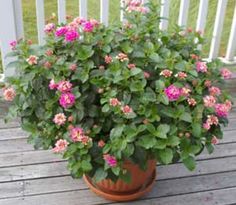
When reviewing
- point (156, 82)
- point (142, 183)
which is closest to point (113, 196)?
point (142, 183)

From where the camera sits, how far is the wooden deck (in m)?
1.93

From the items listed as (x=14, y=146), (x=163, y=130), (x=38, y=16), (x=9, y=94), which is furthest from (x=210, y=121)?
(x=38, y=16)

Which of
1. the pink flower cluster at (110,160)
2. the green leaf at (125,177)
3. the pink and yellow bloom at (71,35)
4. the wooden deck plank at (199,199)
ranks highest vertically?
the pink and yellow bloom at (71,35)

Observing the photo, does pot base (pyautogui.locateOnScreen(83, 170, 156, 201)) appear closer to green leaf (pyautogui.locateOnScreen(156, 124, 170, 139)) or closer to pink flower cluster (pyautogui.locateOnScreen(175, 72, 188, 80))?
green leaf (pyautogui.locateOnScreen(156, 124, 170, 139))

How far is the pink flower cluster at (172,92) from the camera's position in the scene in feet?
4.79

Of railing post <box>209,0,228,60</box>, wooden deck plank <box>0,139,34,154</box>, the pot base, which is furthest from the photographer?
railing post <box>209,0,228,60</box>

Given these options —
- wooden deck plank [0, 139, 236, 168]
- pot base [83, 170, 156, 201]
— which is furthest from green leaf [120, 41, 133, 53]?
wooden deck plank [0, 139, 236, 168]

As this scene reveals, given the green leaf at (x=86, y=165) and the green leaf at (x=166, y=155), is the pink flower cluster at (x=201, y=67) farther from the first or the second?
the green leaf at (x=86, y=165)

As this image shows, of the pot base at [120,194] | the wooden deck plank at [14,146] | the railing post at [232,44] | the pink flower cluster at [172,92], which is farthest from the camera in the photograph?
the railing post at [232,44]

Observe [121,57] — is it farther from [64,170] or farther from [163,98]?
[64,170]

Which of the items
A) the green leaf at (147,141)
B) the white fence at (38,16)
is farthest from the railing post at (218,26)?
the green leaf at (147,141)

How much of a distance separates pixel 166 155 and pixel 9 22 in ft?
4.11

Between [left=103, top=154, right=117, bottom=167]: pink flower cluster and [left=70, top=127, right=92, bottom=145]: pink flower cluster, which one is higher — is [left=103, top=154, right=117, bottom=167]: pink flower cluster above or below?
below

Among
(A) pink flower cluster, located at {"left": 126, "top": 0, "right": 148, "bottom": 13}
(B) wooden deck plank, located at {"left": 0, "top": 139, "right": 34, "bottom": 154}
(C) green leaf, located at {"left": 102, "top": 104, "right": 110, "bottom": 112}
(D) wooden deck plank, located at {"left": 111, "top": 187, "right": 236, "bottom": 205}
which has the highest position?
(A) pink flower cluster, located at {"left": 126, "top": 0, "right": 148, "bottom": 13}
